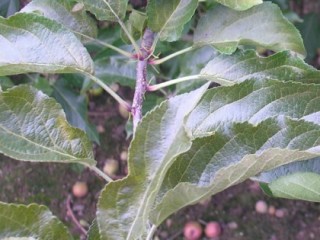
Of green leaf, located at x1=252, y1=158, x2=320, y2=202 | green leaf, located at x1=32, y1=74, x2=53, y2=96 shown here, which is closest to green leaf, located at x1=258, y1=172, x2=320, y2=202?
green leaf, located at x1=252, y1=158, x2=320, y2=202

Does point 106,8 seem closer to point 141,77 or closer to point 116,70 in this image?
point 141,77

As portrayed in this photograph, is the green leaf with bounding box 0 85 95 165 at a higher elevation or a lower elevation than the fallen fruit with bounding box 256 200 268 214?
higher

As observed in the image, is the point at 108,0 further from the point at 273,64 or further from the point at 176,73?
the point at 176,73

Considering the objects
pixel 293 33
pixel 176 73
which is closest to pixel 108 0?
pixel 293 33

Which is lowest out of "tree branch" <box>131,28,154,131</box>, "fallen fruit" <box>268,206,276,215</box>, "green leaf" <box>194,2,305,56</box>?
"fallen fruit" <box>268,206,276,215</box>

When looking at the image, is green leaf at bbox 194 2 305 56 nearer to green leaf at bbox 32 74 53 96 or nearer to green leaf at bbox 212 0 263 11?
green leaf at bbox 212 0 263 11

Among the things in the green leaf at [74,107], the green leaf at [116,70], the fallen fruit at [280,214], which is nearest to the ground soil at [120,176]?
the fallen fruit at [280,214]

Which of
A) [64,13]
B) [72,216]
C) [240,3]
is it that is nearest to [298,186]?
[240,3]
